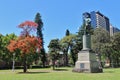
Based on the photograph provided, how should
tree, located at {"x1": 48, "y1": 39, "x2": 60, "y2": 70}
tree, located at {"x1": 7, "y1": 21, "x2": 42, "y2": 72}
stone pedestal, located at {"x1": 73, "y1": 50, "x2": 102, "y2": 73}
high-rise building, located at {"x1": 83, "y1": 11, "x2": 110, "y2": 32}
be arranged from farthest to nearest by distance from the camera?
high-rise building, located at {"x1": 83, "y1": 11, "x2": 110, "y2": 32} < tree, located at {"x1": 48, "y1": 39, "x2": 60, "y2": 70} < tree, located at {"x1": 7, "y1": 21, "x2": 42, "y2": 72} < stone pedestal, located at {"x1": 73, "y1": 50, "x2": 102, "y2": 73}

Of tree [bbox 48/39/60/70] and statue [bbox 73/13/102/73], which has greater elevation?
tree [bbox 48/39/60/70]

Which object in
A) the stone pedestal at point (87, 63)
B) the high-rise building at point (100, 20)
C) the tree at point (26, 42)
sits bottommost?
the stone pedestal at point (87, 63)

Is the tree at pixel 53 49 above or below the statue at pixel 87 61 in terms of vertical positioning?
above

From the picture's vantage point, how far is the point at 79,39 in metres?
72.8

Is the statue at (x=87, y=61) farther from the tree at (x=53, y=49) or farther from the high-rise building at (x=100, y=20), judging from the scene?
the high-rise building at (x=100, y=20)

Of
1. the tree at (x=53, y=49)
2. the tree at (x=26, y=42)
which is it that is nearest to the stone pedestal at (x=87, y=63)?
the tree at (x=26, y=42)

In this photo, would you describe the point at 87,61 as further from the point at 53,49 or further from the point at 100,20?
the point at 100,20

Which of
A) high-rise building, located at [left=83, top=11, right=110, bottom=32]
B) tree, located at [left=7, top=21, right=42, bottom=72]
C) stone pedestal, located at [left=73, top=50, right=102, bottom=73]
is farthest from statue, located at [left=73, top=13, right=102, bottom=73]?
high-rise building, located at [left=83, top=11, right=110, bottom=32]

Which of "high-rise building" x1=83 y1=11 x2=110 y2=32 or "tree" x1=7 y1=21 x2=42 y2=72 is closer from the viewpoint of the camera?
"tree" x1=7 y1=21 x2=42 y2=72

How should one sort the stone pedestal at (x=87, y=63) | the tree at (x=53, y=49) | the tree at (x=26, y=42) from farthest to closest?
1. the tree at (x=53, y=49)
2. the tree at (x=26, y=42)
3. the stone pedestal at (x=87, y=63)

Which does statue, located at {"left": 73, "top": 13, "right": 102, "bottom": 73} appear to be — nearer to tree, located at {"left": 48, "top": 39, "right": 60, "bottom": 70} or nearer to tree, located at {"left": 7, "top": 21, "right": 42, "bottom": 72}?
tree, located at {"left": 7, "top": 21, "right": 42, "bottom": 72}

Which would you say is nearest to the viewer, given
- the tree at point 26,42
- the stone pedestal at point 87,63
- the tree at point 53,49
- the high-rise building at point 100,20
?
the stone pedestal at point 87,63

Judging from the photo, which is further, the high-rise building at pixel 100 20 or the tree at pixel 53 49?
the high-rise building at pixel 100 20

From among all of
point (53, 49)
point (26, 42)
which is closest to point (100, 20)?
point (53, 49)
